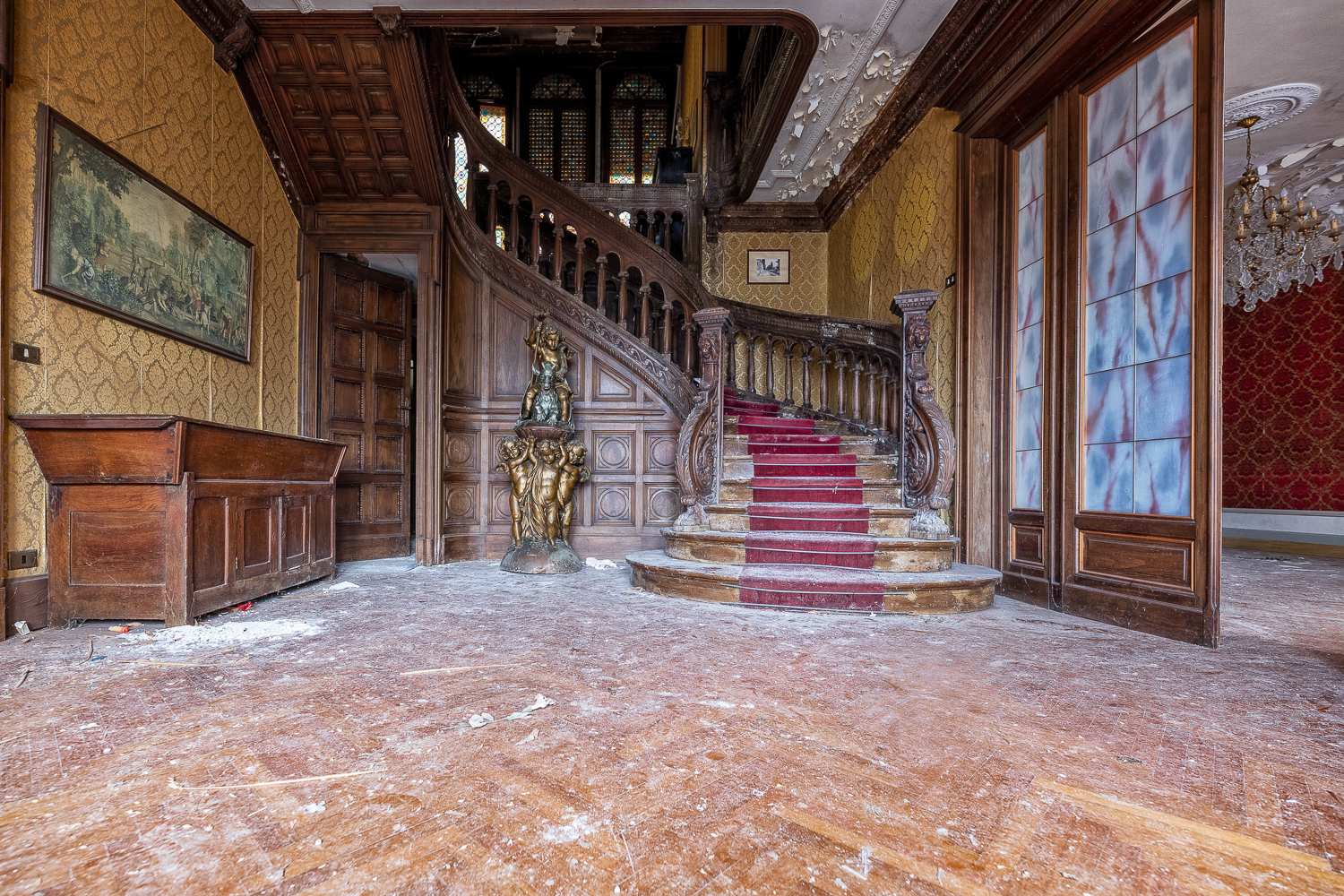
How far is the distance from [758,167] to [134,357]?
620cm

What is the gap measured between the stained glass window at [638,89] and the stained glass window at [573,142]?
30.6 inches

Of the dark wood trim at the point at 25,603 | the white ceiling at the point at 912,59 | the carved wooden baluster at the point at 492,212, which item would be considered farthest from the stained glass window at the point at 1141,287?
the dark wood trim at the point at 25,603

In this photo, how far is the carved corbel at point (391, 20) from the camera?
4.54m

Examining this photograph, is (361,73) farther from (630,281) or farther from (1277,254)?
(1277,254)

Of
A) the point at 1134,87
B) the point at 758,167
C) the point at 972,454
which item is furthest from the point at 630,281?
the point at 1134,87

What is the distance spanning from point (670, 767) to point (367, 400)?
17.8ft

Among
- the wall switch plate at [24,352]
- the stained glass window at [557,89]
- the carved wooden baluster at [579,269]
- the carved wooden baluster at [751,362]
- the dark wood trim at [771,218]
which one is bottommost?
the wall switch plate at [24,352]

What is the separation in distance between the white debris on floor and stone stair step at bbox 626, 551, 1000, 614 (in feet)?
6.97

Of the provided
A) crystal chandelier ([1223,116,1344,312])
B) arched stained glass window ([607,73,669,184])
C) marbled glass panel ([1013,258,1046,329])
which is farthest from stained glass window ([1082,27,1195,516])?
arched stained glass window ([607,73,669,184])

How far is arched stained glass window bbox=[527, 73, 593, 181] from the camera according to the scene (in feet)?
38.6

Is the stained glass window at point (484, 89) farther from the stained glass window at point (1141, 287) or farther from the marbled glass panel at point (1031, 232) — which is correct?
the stained glass window at point (1141, 287)

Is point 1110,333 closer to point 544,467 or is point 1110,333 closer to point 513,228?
point 544,467

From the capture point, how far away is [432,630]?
10.2 feet

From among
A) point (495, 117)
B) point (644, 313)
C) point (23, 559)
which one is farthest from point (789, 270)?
point (23, 559)
